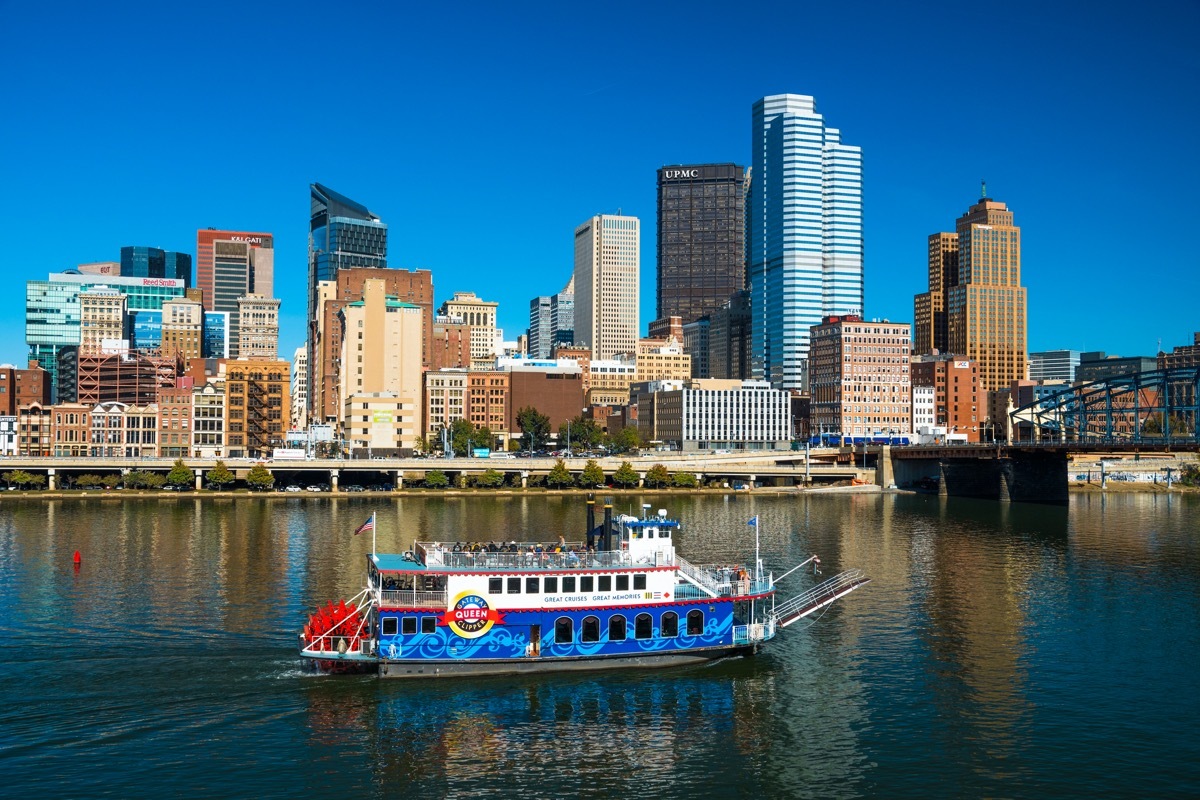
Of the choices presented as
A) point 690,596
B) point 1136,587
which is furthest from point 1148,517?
point 690,596

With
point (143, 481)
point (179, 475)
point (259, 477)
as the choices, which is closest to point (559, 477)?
point (259, 477)

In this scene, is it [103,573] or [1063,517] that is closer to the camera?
[103,573]

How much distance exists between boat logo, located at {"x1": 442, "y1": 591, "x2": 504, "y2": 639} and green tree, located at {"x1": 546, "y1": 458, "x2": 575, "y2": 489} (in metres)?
125

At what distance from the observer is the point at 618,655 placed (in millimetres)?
51375

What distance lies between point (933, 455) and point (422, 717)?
154404 mm

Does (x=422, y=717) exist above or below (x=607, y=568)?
below

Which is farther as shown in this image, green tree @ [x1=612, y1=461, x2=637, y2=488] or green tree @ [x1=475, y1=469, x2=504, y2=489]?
green tree @ [x1=612, y1=461, x2=637, y2=488]

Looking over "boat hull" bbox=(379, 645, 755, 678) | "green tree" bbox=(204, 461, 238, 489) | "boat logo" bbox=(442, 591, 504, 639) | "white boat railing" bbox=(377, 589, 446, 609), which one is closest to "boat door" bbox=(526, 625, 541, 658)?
"boat hull" bbox=(379, 645, 755, 678)

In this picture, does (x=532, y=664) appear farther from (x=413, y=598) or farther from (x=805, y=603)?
(x=805, y=603)

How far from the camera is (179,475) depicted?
160 metres

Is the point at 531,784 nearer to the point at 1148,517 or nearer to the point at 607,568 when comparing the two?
the point at 607,568

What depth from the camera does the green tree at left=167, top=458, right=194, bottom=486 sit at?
159875 mm

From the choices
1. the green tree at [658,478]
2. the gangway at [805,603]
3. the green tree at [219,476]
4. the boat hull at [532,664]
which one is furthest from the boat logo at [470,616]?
the green tree at [658,478]

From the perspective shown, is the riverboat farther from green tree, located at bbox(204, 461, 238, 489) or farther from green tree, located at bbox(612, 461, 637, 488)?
green tree, located at bbox(612, 461, 637, 488)
